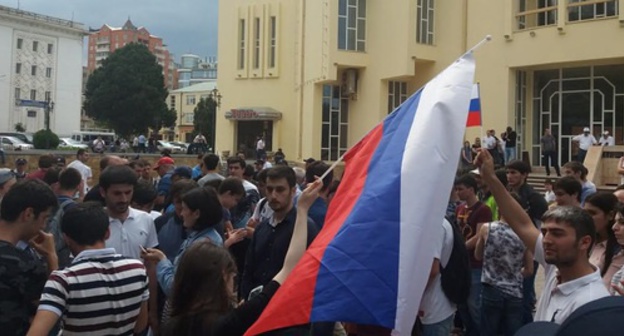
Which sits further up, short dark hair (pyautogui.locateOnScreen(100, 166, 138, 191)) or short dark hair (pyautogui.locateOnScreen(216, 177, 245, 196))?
short dark hair (pyautogui.locateOnScreen(100, 166, 138, 191))

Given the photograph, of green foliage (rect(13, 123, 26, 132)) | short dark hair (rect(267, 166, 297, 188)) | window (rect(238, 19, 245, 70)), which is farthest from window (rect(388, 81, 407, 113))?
green foliage (rect(13, 123, 26, 132))

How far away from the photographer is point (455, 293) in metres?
5.30

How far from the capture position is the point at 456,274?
5.29 meters

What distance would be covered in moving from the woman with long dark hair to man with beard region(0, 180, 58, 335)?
3726mm

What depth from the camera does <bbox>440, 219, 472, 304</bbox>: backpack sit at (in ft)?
17.3

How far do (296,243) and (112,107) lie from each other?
6118 cm

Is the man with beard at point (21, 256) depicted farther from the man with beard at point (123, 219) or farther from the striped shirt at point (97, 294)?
the man with beard at point (123, 219)

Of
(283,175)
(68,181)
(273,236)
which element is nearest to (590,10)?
(68,181)

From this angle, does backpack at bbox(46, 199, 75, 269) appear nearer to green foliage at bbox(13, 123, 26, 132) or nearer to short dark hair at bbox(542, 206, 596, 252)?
short dark hair at bbox(542, 206, 596, 252)

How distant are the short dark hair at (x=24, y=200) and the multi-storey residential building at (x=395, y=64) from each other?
26.2 meters

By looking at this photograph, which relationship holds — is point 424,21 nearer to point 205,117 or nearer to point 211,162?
point 211,162

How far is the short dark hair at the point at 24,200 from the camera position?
3705 millimetres

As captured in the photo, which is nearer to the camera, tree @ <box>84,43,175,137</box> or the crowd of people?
the crowd of people

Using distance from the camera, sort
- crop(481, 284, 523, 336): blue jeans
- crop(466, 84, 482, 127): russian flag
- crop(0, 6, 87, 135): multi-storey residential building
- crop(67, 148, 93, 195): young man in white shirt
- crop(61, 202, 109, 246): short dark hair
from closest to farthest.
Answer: crop(61, 202, 109, 246): short dark hair, crop(466, 84, 482, 127): russian flag, crop(481, 284, 523, 336): blue jeans, crop(67, 148, 93, 195): young man in white shirt, crop(0, 6, 87, 135): multi-storey residential building
